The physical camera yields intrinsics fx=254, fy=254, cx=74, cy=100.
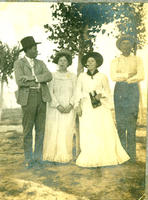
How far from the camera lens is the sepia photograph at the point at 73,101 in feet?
9.96

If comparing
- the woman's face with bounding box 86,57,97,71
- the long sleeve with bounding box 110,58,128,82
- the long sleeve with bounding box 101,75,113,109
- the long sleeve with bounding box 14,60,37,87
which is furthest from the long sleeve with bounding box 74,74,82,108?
the long sleeve with bounding box 14,60,37,87

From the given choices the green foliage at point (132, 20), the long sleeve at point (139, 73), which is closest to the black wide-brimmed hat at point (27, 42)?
the green foliage at point (132, 20)

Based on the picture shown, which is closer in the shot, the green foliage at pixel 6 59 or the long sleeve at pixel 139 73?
the green foliage at pixel 6 59

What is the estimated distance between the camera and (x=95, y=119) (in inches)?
124

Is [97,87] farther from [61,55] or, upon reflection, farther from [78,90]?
[61,55]

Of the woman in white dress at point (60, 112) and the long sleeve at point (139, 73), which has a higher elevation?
the long sleeve at point (139, 73)

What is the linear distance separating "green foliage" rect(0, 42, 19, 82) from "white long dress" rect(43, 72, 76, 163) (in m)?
0.52

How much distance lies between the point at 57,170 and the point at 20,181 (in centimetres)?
46

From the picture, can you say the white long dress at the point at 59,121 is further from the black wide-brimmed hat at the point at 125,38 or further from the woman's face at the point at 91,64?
the black wide-brimmed hat at the point at 125,38

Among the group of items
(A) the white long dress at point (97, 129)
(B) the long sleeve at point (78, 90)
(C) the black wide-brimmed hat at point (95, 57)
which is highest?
(C) the black wide-brimmed hat at point (95, 57)

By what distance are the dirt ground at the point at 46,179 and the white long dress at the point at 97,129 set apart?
0.48 ft

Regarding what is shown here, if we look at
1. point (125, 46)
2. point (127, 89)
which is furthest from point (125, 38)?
point (127, 89)

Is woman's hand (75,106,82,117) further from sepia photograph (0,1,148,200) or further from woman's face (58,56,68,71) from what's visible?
woman's face (58,56,68,71)

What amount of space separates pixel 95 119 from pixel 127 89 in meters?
0.56
